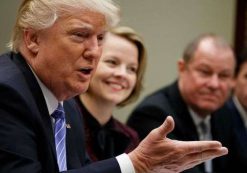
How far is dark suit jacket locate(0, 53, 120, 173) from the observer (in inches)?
40.3

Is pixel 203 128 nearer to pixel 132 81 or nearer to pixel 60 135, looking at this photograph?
pixel 132 81

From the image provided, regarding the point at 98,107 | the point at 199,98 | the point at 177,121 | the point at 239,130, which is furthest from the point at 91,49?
the point at 239,130

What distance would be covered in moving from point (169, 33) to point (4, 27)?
3.92ft

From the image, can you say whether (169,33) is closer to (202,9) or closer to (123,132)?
(202,9)

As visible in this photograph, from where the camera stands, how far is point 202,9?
9.75 ft

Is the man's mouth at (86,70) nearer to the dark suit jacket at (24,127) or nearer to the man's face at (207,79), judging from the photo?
the dark suit jacket at (24,127)

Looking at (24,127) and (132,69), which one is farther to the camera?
(132,69)

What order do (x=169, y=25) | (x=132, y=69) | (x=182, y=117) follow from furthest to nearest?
(x=169, y=25) < (x=182, y=117) < (x=132, y=69)

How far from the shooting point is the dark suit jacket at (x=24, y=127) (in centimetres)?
102

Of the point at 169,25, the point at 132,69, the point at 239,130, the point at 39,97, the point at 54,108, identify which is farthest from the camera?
the point at 169,25

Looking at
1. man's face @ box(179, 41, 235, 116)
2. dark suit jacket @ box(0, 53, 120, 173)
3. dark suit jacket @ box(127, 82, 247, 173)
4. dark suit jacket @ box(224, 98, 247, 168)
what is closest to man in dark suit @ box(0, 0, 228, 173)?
dark suit jacket @ box(0, 53, 120, 173)

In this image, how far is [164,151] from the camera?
112 centimetres

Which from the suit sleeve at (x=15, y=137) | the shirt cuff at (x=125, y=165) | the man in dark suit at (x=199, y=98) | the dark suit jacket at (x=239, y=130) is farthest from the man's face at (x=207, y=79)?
the suit sleeve at (x=15, y=137)

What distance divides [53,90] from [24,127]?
0.62ft
